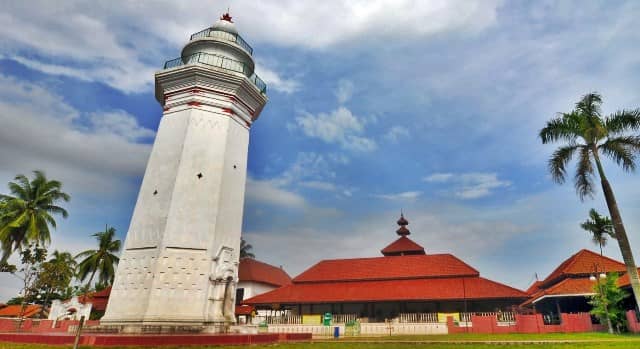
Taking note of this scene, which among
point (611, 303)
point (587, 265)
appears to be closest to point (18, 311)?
point (611, 303)

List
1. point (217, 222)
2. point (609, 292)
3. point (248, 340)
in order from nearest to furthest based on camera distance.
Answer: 1. point (248, 340)
2. point (217, 222)
3. point (609, 292)

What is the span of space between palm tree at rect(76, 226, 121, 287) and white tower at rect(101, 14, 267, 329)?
27403 mm

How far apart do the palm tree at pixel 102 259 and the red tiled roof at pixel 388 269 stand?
73.1 ft

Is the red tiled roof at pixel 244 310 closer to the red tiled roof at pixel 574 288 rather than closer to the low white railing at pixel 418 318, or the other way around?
the low white railing at pixel 418 318

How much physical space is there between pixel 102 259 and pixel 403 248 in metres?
32.6

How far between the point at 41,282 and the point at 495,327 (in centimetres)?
3807

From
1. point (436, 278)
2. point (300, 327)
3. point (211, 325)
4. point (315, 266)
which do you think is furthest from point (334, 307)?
point (211, 325)

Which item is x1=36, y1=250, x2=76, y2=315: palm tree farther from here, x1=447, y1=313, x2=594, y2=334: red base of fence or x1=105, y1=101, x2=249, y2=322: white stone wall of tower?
x1=447, y1=313, x2=594, y2=334: red base of fence

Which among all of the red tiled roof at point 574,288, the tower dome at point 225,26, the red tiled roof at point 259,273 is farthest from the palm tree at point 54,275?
the red tiled roof at point 574,288

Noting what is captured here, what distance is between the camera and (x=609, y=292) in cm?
2111

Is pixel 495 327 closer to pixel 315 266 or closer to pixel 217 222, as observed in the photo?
pixel 315 266

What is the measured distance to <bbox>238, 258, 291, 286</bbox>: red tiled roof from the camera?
4056 centimetres

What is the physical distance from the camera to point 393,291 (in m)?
28.0

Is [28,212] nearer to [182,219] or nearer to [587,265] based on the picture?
[182,219]
